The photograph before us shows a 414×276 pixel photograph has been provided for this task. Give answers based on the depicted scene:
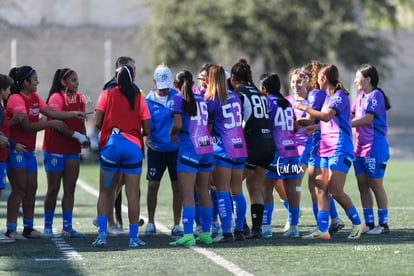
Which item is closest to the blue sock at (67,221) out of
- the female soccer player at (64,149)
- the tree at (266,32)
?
the female soccer player at (64,149)

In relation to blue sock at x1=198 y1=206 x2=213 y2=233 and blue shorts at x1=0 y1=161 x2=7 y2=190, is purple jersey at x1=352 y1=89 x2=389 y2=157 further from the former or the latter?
blue shorts at x1=0 y1=161 x2=7 y2=190

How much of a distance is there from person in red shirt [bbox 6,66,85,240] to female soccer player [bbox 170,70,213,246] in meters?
1.33

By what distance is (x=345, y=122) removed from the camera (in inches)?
407

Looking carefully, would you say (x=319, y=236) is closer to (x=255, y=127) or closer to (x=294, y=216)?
(x=294, y=216)

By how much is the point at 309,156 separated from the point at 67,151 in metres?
3.16

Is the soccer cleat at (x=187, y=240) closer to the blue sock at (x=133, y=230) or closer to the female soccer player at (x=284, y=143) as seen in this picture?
the blue sock at (x=133, y=230)

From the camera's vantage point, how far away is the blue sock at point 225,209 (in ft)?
32.9

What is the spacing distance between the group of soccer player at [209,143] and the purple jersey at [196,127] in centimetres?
1

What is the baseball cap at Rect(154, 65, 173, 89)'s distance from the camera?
10.1 metres

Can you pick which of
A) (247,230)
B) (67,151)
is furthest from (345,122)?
(67,151)

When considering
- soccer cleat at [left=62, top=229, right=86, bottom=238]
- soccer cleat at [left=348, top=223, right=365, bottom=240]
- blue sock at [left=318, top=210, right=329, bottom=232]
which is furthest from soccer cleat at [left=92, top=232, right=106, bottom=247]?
soccer cleat at [left=348, top=223, right=365, bottom=240]

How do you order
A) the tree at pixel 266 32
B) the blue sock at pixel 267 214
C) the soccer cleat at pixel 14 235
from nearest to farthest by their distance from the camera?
the soccer cleat at pixel 14 235, the blue sock at pixel 267 214, the tree at pixel 266 32

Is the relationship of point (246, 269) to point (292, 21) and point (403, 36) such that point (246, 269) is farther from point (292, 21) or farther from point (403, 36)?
point (403, 36)

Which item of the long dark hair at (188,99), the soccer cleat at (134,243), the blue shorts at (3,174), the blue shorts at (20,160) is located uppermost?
the long dark hair at (188,99)
